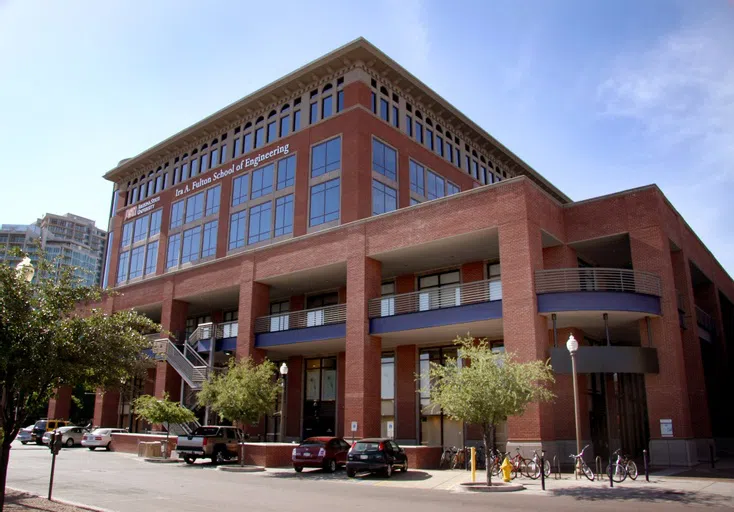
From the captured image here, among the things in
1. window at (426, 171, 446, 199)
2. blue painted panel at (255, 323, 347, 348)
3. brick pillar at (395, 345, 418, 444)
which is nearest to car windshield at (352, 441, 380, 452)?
blue painted panel at (255, 323, 347, 348)

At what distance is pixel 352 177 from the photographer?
39.4 metres

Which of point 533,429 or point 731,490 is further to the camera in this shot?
point 533,429

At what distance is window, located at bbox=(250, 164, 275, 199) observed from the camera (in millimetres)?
45062

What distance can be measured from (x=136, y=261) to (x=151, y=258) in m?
2.81

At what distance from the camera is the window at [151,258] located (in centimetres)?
5331

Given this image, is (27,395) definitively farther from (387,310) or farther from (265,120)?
(265,120)

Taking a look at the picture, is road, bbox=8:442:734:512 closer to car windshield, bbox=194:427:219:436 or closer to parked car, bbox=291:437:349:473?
parked car, bbox=291:437:349:473

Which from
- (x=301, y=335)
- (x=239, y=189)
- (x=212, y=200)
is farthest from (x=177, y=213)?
(x=301, y=335)

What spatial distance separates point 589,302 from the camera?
2434 centimetres

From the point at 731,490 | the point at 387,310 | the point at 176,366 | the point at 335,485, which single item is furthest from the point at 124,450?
the point at 731,490

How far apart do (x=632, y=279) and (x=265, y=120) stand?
3060cm

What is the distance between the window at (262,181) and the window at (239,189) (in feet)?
2.57

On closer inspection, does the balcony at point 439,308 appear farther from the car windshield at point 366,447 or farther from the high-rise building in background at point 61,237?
the high-rise building in background at point 61,237

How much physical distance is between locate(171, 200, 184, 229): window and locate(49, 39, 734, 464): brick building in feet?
0.67
